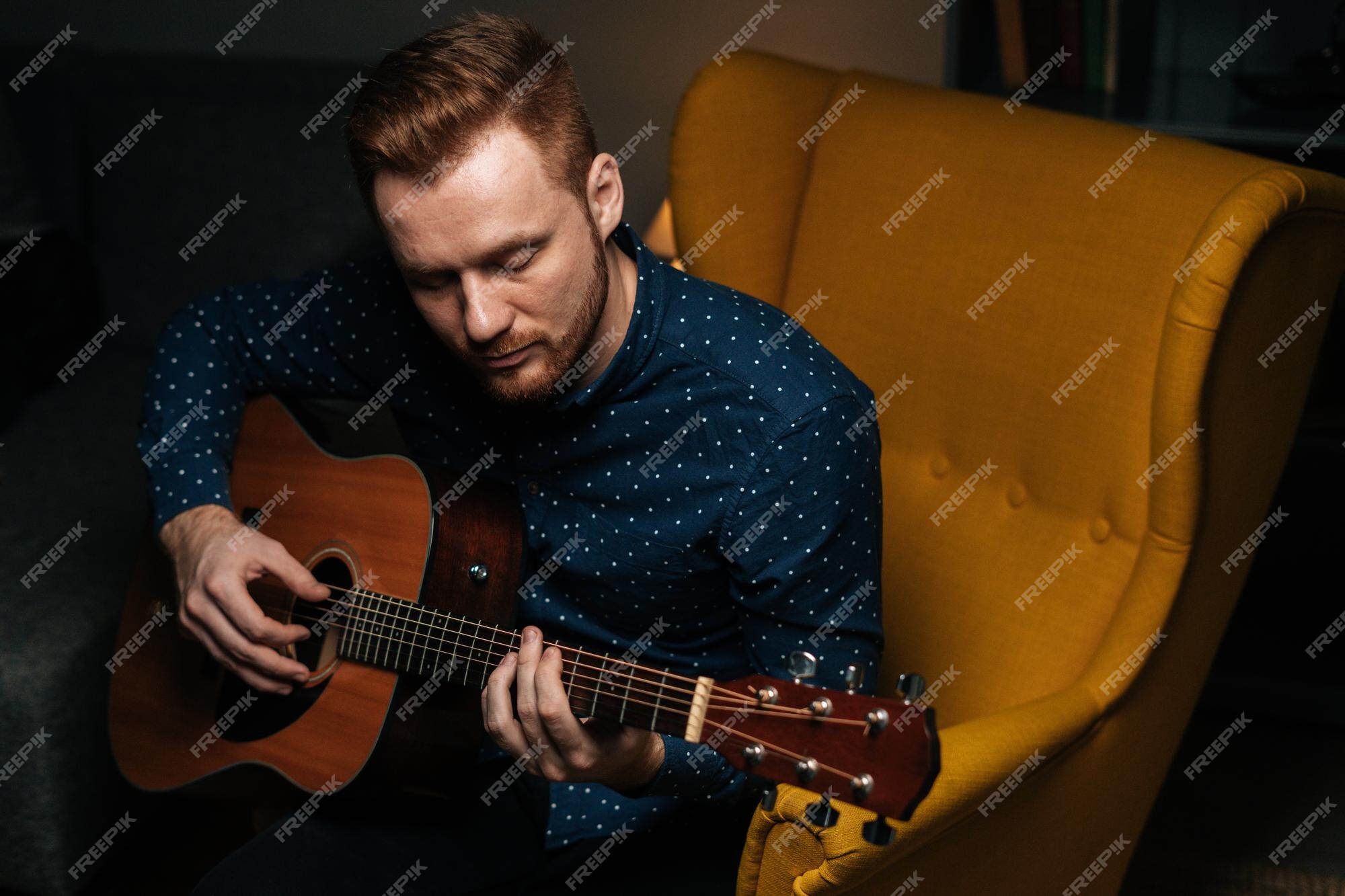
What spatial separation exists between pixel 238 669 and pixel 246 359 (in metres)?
0.42

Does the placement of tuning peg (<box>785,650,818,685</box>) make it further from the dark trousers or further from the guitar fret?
the dark trousers

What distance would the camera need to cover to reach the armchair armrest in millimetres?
1035

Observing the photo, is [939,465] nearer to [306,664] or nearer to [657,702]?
[657,702]

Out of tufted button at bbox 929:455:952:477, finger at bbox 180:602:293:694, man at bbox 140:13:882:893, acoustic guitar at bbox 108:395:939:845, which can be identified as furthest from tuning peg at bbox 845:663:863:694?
finger at bbox 180:602:293:694

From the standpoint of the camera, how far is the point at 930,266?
146cm

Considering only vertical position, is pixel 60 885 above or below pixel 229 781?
below

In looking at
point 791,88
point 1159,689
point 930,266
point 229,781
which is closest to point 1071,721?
point 1159,689

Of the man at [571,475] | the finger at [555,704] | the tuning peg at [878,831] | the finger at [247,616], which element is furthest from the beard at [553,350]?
the tuning peg at [878,831]

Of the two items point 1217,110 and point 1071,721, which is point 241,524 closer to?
point 1071,721

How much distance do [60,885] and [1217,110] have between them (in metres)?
2.17

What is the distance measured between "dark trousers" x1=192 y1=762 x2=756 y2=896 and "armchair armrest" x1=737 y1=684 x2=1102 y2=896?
0.47 feet

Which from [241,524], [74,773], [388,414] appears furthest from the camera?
[388,414]

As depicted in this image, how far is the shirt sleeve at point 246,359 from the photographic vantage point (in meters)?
1.48

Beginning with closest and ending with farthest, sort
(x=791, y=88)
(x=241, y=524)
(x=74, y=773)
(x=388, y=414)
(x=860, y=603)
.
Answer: (x=860, y=603) < (x=241, y=524) < (x=791, y=88) < (x=74, y=773) < (x=388, y=414)
